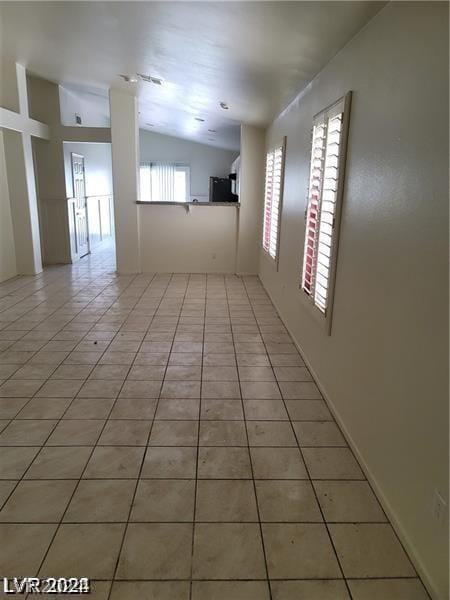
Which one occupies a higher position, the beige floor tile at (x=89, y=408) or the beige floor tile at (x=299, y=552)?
the beige floor tile at (x=89, y=408)

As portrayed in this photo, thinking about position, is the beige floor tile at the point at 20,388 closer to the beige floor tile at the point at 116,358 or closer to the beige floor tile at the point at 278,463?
the beige floor tile at the point at 116,358

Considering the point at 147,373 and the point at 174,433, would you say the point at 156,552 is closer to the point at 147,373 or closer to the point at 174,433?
the point at 174,433

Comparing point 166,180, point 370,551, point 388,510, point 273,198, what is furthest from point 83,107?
point 370,551

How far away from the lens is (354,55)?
237 centimetres

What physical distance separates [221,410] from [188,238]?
4451mm

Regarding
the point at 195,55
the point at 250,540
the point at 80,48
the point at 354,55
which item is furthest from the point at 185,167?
the point at 250,540

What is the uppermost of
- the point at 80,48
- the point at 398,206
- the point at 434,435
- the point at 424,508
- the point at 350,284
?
the point at 80,48

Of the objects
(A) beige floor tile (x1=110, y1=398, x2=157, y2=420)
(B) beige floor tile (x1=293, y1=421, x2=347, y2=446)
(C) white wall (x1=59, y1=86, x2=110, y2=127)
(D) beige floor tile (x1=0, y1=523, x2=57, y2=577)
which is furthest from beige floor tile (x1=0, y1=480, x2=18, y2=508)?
(C) white wall (x1=59, y1=86, x2=110, y2=127)

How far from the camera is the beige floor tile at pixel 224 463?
81.7 inches

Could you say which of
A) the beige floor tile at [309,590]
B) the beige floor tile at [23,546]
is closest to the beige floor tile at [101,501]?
the beige floor tile at [23,546]

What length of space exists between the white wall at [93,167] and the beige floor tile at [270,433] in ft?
19.8

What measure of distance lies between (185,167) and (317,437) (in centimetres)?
938

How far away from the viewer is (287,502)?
6.24 ft

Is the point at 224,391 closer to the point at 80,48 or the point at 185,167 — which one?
the point at 80,48
